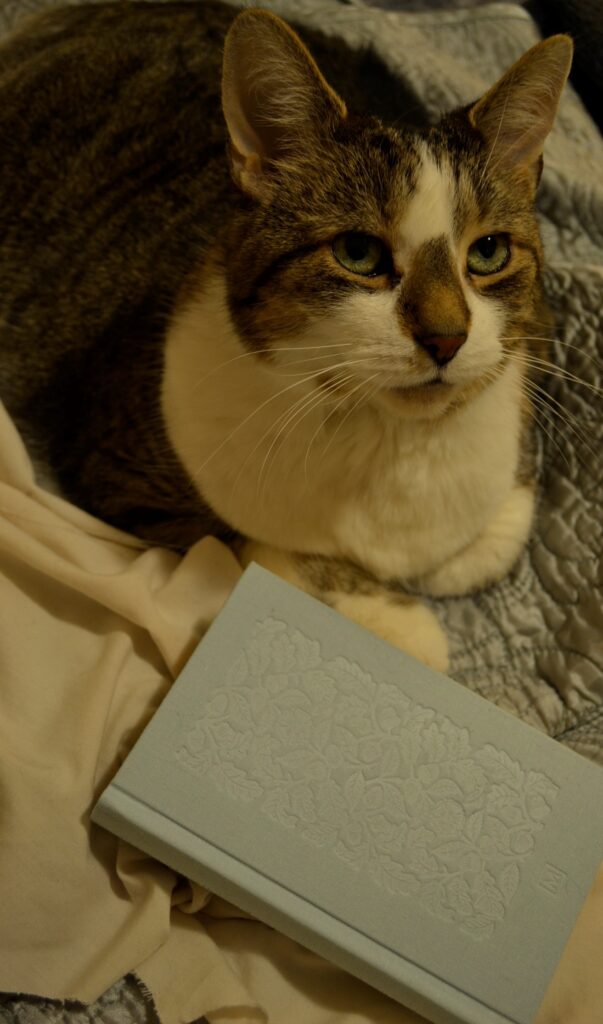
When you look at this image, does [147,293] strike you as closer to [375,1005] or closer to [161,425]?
[161,425]

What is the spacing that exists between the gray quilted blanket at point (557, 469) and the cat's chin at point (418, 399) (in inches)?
12.5

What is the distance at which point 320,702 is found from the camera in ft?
3.65

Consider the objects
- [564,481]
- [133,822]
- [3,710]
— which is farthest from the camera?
[564,481]

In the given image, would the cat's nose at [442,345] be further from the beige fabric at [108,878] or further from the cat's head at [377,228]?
the beige fabric at [108,878]

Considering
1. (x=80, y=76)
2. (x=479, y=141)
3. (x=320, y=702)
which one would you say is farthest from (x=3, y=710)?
(x=80, y=76)

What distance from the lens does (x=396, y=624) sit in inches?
52.1

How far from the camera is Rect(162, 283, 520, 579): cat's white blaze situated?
1131 mm

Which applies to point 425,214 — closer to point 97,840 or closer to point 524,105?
point 524,105

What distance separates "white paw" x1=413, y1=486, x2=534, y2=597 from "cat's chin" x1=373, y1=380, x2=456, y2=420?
0.49m

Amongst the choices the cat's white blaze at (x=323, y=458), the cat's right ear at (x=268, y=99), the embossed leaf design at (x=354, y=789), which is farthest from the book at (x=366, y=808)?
the cat's right ear at (x=268, y=99)

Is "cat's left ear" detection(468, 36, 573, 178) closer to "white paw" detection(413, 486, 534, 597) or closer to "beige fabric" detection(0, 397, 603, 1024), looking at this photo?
"white paw" detection(413, 486, 534, 597)

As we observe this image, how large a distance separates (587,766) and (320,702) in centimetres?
37

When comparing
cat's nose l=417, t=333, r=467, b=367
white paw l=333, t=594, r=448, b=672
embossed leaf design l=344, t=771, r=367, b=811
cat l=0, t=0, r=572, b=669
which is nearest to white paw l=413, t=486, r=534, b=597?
cat l=0, t=0, r=572, b=669

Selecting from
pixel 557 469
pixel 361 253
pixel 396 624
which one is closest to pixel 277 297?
pixel 361 253
